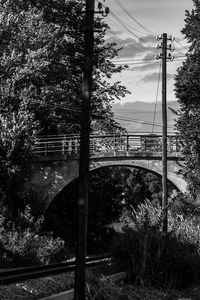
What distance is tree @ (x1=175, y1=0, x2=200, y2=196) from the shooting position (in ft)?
136

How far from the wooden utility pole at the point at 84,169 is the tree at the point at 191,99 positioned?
28732 mm

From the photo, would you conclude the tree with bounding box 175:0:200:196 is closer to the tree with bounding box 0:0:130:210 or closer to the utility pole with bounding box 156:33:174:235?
the utility pole with bounding box 156:33:174:235

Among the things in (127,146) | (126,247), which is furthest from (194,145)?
(126,247)

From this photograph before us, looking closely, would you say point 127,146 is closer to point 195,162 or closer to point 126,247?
point 195,162

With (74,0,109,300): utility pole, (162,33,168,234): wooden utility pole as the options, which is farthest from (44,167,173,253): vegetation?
(74,0,109,300): utility pole

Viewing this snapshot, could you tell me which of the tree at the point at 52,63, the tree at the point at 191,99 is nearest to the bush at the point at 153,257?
the tree at the point at 52,63

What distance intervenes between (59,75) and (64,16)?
6.66 meters

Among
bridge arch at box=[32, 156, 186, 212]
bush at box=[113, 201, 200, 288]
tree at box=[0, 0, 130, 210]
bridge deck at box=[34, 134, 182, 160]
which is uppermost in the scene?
tree at box=[0, 0, 130, 210]

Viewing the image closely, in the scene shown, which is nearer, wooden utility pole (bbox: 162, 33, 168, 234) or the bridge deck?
wooden utility pole (bbox: 162, 33, 168, 234)

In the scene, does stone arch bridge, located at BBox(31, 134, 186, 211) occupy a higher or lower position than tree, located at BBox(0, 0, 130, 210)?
lower

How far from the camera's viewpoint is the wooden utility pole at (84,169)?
1223 cm

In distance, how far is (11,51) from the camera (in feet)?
117

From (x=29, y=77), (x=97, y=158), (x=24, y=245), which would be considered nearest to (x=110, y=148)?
(x=97, y=158)

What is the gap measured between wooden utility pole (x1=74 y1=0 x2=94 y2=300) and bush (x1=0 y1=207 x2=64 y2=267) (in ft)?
50.6
